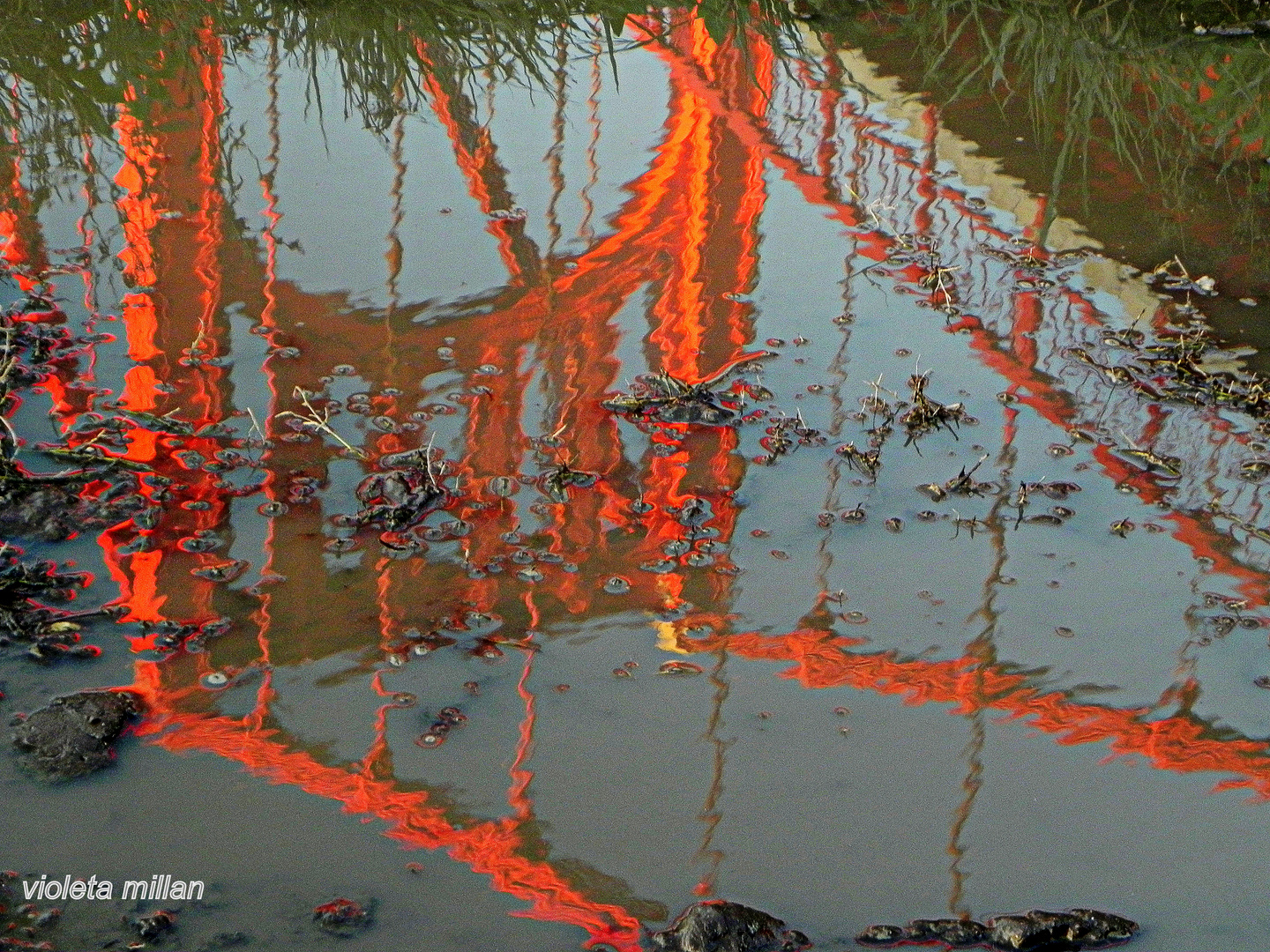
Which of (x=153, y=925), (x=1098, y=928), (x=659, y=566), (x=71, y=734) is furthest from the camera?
(x=659, y=566)

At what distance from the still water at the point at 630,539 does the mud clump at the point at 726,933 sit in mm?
50

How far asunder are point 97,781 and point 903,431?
6.67ft

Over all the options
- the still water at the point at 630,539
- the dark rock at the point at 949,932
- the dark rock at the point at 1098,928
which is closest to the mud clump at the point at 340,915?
the still water at the point at 630,539

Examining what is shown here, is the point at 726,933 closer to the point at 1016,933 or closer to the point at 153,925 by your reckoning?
the point at 1016,933

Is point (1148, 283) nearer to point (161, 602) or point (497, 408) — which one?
point (497, 408)

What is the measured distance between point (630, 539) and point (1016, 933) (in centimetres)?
121

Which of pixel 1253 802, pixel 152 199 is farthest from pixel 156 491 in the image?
pixel 1253 802

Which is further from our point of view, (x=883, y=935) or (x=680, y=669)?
(x=680, y=669)

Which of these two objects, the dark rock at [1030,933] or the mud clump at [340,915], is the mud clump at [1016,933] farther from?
the mud clump at [340,915]

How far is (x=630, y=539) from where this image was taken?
3.05 metres

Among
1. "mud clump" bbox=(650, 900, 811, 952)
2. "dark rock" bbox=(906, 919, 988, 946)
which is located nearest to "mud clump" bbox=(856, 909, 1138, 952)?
"dark rock" bbox=(906, 919, 988, 946)

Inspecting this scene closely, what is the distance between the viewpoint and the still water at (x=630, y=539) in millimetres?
2318

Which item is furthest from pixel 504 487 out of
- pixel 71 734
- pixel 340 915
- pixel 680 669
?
pixel 340 915

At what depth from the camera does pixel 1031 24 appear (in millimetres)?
5625
